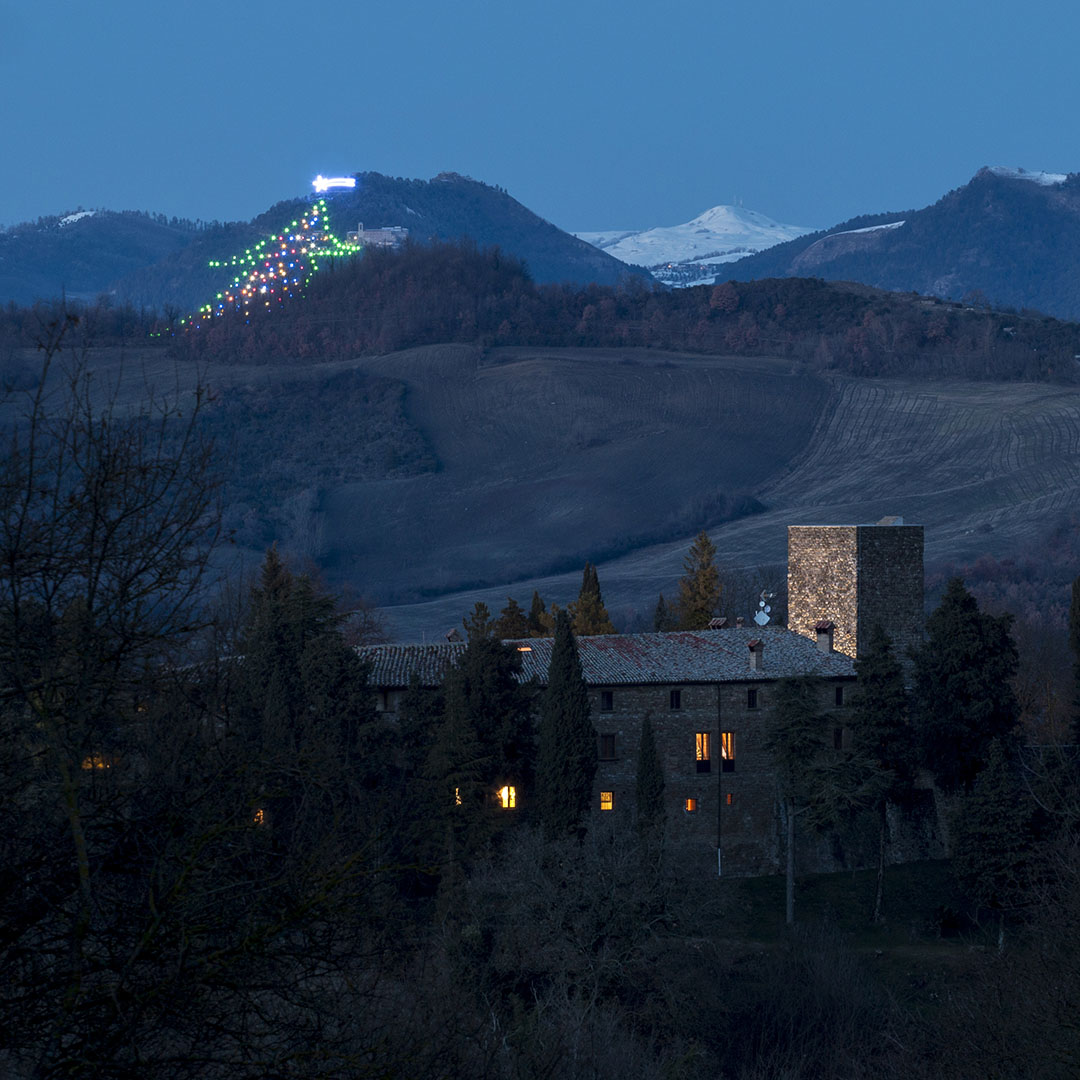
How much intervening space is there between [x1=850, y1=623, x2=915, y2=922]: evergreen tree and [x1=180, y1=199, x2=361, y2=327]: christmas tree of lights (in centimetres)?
9917

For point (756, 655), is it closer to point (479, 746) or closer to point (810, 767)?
point (810, 767)

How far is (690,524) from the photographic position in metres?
91.3

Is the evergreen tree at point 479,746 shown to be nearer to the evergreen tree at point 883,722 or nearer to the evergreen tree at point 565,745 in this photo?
the evergreen tree at point 565,745

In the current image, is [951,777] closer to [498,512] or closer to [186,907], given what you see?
[186,907]

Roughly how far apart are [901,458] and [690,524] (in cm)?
1505

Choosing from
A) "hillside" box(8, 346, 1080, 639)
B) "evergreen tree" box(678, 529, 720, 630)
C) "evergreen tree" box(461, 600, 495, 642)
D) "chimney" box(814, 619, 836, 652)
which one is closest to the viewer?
"evergreen tree" box(461, 600, 495, 642)

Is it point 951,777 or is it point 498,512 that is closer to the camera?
point 951,777

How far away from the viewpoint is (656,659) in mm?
30078

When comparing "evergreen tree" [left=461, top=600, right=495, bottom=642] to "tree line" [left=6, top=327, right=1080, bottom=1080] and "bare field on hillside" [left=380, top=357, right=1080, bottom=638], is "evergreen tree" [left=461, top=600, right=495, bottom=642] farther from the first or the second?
"bare field on hillside" [left=380, top=357, right=1080, bottom=638]

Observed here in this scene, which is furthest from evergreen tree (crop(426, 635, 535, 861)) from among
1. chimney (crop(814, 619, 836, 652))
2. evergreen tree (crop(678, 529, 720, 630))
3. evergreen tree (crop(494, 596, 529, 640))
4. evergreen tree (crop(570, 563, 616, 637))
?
evergreen tree (crop(678, 529, 720, 630))

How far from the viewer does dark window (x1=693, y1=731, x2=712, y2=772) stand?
29000mm

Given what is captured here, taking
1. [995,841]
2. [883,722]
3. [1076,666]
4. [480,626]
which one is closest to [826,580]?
[883,722]

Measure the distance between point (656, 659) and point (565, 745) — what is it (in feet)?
12.2

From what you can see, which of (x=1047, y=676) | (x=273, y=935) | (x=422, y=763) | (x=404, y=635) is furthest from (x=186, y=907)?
(x=404, y=635)
